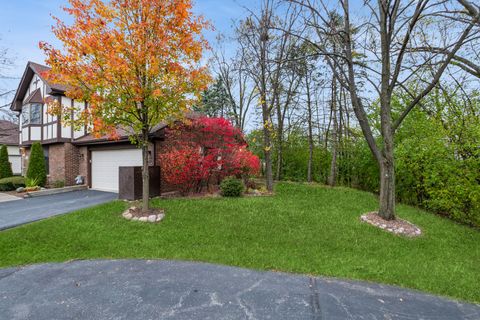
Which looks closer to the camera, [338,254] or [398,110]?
[338,254]

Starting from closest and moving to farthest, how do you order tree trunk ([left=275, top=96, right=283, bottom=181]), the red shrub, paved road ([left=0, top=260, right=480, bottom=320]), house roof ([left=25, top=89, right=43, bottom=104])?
paved road ([left=0, top=260, right=480, bottom=320]), the red shrub, house roof ([left=25, top=89, right=43, bottom=104]), tree trunk ([left=275, top=96, right=283, bottom=181])

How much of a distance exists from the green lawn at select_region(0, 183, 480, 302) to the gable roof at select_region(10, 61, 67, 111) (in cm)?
833

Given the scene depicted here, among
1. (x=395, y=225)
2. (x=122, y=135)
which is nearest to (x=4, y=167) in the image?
(x=122, y=135)

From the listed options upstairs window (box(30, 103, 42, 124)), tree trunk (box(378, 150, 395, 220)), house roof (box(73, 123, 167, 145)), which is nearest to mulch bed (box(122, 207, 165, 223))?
house roof (box(73, 123, 167, 145))

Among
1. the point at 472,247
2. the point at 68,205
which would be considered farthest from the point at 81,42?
the point at 472,247

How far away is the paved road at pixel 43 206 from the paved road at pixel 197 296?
3.57 m

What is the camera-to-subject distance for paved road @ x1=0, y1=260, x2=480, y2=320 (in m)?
2.96

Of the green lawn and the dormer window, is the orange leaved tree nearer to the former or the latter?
the green lawn

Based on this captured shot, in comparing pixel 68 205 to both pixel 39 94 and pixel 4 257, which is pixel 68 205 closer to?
pixel 4 257

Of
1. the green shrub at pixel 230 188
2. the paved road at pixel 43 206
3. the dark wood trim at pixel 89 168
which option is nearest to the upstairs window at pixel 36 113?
the dark wood trim at pixel 89 168

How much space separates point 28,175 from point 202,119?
9912mm

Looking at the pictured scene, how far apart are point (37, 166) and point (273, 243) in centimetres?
1319

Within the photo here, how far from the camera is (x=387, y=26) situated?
6961 millimetres

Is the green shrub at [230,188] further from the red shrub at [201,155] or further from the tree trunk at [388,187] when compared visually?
the tree trunk at [388,187]
